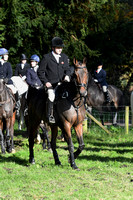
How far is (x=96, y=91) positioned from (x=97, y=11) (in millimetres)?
7429

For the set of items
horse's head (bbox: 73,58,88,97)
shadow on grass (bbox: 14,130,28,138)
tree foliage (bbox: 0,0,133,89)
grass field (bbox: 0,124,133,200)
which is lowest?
shadow on grass (bbox: 14,130,28,138)

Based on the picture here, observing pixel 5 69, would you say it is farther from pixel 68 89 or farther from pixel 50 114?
pixel 68 89

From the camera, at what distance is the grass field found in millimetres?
6480

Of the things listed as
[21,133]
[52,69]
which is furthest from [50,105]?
[21,133]

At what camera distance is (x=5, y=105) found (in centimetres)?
1135

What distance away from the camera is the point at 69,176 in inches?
307

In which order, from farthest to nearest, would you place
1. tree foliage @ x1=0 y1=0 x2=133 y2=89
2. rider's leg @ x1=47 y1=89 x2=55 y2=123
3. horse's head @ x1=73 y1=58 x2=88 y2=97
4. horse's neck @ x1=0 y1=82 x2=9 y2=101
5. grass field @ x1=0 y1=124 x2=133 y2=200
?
1. tree foliage @ x1=0 y1=0 x2=133 y2=89
2. horse's neck @ x1=0 y1=82 x2=9 y2=101
3. rider's leg @ x1=47 y1=89 x2=55 y2=123
4. horse's head @ x1=73 y1=58 x2=88 y2=97
5. grass field @ x1=0 y1=124 x2=133 y2=200

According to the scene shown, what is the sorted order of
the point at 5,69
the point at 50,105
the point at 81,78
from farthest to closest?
1. the point at 5,69
2. the point at 50,105
3. the point at 81,78

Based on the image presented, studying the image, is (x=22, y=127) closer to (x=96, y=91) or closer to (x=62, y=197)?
(x=96, y=91)

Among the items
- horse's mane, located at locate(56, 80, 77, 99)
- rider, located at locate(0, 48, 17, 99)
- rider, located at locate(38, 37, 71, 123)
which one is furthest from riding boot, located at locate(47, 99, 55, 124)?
rider, located at locate(0, 48, 17, 99)

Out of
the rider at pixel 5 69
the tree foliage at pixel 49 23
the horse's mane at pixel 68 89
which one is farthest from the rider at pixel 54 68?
the tree foliage at pixel 49 23

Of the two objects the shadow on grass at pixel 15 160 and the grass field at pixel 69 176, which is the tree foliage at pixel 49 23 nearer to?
the grass field at pixel 69 176

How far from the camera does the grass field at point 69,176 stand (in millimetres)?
6480

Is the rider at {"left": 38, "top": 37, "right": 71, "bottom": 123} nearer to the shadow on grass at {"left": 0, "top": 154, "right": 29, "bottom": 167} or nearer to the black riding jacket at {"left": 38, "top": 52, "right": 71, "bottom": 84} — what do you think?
the black riding jacket at {"left": 38, "top": 52, "right": 71, "bottom": 84}
